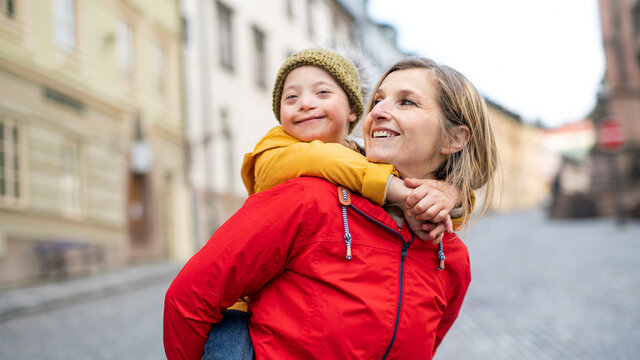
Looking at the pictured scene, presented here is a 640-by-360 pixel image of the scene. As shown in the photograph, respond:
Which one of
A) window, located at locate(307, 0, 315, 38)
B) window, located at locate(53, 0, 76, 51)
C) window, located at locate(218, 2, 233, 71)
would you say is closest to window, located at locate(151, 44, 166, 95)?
window, located at locate(218, 2, 233, 71)

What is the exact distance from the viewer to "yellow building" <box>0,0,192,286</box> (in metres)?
10.5

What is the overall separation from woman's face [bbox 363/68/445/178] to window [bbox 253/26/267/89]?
20.8 meters

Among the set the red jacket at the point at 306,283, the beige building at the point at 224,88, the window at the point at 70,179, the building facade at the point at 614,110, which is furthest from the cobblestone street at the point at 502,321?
the building facade at the point at 614,110

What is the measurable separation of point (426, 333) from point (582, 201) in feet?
95.7

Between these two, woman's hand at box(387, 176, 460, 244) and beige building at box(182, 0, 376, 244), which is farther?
beige building at box(182, 0, 376, 244)

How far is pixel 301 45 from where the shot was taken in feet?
87.7

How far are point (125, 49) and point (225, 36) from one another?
551 centimetres

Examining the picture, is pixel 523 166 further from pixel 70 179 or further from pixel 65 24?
pixel 65 24

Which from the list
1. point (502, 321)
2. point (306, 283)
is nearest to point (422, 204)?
point (306, 283)

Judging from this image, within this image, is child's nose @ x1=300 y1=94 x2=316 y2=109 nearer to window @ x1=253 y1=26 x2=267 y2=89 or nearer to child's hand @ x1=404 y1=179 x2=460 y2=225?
child's hand @ x1=404 y1=179 x2=460 y2=225

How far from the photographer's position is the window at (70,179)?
1208 centimetres

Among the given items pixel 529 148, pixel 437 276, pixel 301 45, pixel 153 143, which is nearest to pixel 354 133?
pixel 437 276

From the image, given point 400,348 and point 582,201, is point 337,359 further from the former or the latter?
point 582,201

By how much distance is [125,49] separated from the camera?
1503 cm
